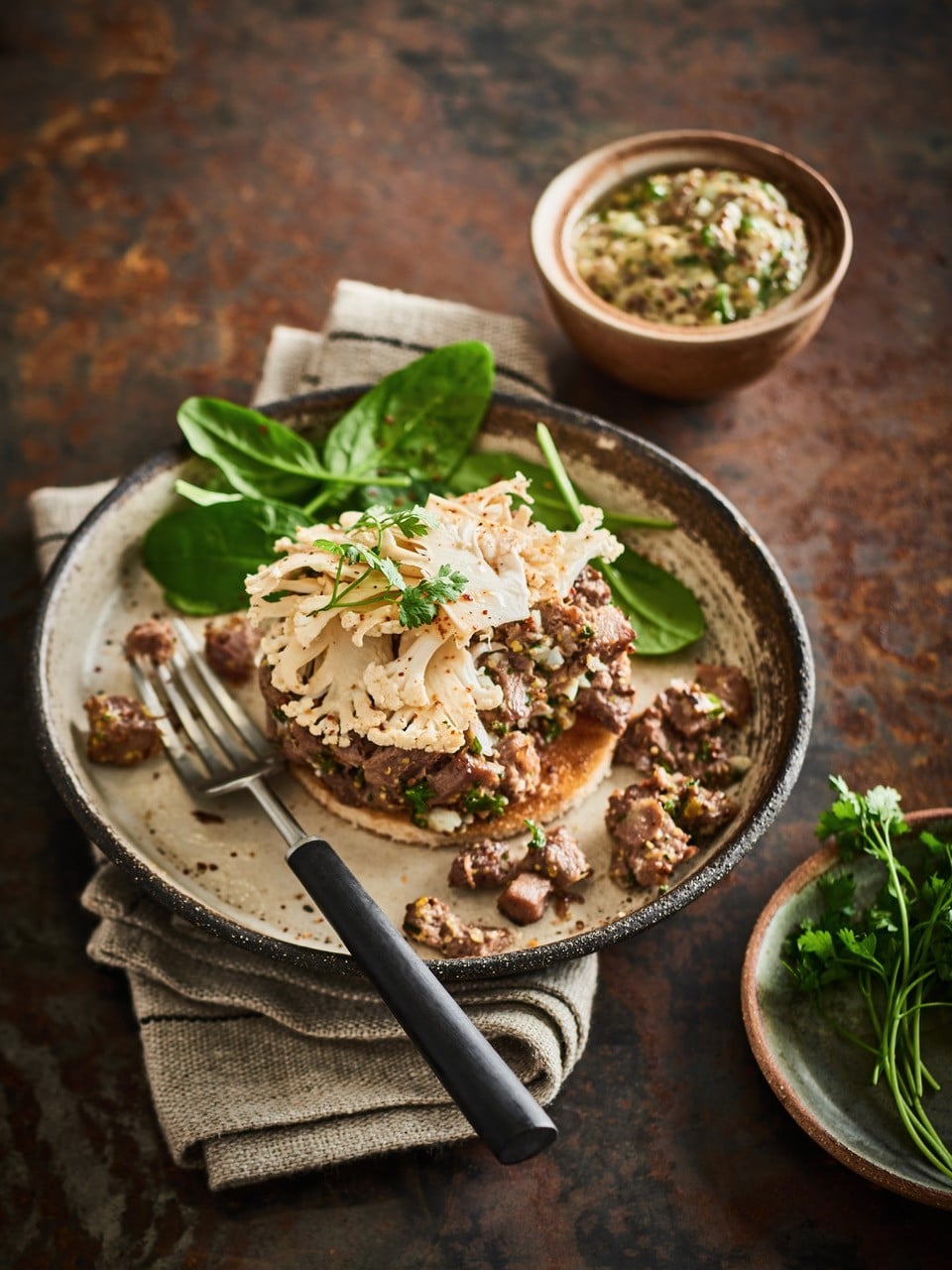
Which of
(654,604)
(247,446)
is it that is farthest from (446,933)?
(247,446)

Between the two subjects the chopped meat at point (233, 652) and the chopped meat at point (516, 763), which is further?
the chopped meat at point (233, 652)

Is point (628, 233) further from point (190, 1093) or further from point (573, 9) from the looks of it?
point (190, 1093)

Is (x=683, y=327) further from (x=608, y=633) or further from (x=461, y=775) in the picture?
(x=461, y=775)

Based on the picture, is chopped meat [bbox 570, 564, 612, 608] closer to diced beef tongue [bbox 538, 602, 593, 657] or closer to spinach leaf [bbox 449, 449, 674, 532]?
diced beef tongue [bbox 538, 602, 593, 657]

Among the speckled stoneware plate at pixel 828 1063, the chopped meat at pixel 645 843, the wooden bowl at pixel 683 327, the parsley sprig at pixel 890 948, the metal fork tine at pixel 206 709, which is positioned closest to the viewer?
the speckled stoneware plate at pixel 828 1063

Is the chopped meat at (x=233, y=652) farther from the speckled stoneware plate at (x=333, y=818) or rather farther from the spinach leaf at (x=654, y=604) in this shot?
the spinach leaf at (x=654, y=604)

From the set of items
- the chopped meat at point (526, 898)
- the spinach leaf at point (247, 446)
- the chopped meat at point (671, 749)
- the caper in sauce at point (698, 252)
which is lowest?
the chopped meat at point (526, 898)

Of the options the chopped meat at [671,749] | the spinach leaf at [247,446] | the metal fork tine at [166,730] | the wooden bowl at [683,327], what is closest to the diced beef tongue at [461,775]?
the chopped meat at [671,749]
